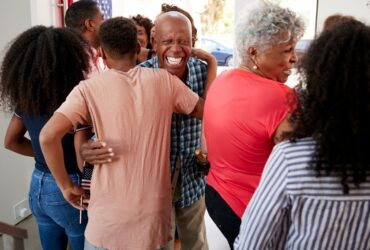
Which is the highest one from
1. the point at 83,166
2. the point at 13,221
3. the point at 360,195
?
the point at 360,195

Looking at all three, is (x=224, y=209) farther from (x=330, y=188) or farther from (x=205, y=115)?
(x=330, y=188)

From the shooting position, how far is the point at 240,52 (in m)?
1.35

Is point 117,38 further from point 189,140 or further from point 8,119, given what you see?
point 8,119

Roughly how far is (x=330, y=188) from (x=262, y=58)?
612 millimetres

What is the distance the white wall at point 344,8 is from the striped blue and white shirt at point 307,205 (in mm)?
2508

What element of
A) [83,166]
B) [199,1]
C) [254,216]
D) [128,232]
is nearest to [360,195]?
[254,216]

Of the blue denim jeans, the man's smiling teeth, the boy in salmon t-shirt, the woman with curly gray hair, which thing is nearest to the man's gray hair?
the woman with curly gray hair

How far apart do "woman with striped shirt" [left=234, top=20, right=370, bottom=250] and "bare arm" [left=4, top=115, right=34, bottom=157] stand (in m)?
1.18

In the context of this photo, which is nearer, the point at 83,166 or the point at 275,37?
the point at 275,37

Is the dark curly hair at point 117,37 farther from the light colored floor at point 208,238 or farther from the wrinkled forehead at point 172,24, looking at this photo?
the light colored floor at point 208,238

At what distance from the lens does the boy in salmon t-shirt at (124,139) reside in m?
1.21

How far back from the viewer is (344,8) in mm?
3049

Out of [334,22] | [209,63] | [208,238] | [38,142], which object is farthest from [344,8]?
[38,142]

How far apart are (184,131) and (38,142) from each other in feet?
2.21
